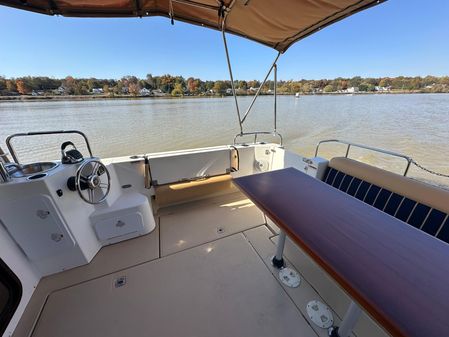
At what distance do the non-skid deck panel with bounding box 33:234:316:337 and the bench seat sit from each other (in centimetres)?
86

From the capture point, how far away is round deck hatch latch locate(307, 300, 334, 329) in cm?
103

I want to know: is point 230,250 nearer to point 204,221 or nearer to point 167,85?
point 204,221

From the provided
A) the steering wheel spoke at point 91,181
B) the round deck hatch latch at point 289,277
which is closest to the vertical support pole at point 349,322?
the round deck hatch latch at point 289,277

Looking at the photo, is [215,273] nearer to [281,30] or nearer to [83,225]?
[83,225]

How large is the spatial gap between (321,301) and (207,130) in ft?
17.5

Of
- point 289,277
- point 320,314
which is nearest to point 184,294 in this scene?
point 289,277

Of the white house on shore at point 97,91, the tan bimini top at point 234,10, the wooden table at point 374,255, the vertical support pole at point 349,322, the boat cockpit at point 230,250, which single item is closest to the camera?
the wooden table at point 374,255

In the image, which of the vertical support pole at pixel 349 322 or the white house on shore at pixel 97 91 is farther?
the white house on shore at pixel 97 91

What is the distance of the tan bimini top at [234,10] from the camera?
1231mm

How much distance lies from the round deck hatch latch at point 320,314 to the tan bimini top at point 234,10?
1.81 meters

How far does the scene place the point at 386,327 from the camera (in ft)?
1.63

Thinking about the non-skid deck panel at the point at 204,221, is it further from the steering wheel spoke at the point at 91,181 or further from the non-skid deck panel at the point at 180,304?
the steering wheel spoke at the point at 91,181

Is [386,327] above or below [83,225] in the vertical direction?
above

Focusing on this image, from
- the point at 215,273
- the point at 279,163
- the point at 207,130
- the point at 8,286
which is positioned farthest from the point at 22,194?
the point at 207,130
